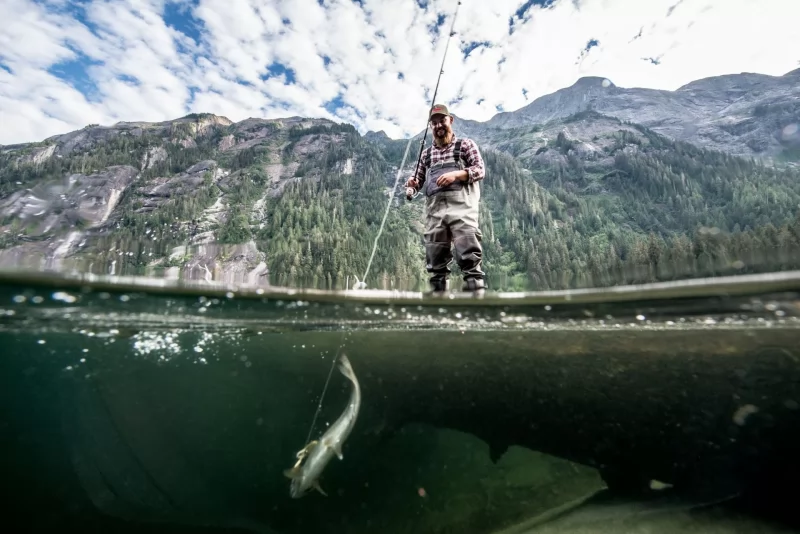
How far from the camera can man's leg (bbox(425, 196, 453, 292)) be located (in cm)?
588

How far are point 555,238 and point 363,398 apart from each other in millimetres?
151500

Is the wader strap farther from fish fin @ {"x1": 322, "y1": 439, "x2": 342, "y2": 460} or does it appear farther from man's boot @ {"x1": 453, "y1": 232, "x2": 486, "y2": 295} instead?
fish fin @ {"x1": 322, "y1": 439, "x2": 342, "y2": 460}

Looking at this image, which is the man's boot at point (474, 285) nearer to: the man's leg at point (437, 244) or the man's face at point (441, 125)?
the man's leg at point (437, 244)

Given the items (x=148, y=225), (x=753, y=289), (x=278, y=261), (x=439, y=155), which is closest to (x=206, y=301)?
(x=439, y=155)

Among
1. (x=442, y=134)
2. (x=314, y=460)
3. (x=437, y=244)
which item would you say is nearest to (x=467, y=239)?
(x=437, y=244)

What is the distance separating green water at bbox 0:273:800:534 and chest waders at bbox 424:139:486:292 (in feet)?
2.08

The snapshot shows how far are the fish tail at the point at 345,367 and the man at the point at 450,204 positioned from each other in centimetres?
179

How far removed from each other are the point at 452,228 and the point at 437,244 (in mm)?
385

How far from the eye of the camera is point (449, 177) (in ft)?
18.1

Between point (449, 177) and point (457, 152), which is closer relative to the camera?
point (449, 177)

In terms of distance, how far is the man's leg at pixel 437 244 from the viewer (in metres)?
5.88

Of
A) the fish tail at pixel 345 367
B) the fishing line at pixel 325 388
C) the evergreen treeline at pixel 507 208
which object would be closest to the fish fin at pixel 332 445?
the fishing line at pixel 325 388

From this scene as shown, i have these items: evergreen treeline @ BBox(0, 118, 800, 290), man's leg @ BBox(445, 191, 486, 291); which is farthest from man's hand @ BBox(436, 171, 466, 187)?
evergreen treeline @ BBox(0, 118, 800, 290)

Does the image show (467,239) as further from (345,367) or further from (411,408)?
(345,367)
